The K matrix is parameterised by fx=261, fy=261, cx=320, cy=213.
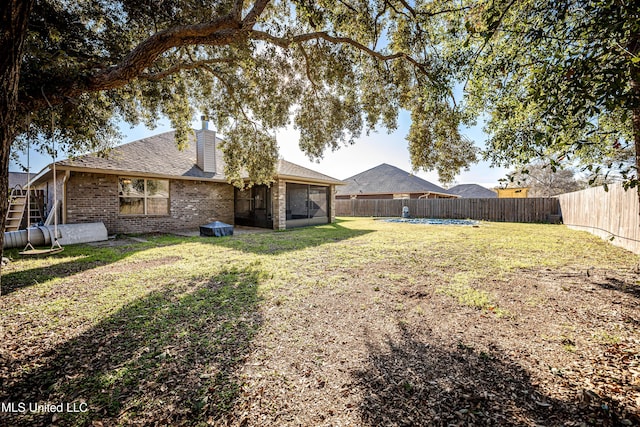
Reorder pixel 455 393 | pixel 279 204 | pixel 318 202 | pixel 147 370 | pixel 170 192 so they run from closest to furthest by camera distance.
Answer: pixel 455 393, pixel 147 370, pixel 170 192, pixel 279 204, pixel 318 202

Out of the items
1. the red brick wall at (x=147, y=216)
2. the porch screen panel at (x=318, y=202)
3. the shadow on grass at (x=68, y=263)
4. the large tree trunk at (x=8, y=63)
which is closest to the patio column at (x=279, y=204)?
the porch screen panel at (x=318, y=202)

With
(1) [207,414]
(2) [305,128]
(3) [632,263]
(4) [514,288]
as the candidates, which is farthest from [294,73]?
(3) [632,263]

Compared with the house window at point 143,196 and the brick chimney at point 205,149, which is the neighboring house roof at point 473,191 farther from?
the house window at point 143,196

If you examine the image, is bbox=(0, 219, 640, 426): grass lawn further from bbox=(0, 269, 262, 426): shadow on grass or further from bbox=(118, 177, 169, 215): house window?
bbox=(118, 177, 169, 215): house window

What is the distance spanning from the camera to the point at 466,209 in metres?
19.8

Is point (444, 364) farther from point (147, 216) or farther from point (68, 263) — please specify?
point (147, 216)

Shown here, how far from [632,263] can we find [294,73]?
353 inches

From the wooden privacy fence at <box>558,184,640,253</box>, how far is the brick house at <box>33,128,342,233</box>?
35.6 feet

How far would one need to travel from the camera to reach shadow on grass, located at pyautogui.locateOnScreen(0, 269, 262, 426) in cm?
181

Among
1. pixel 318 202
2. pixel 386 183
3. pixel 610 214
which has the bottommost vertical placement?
pixel 610 214

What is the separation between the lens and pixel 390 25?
622 cm

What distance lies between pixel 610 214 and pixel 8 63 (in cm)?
1309

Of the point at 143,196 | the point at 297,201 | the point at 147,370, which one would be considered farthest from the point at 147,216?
the point at 147,370

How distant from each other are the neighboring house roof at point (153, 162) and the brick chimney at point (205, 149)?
303mm
